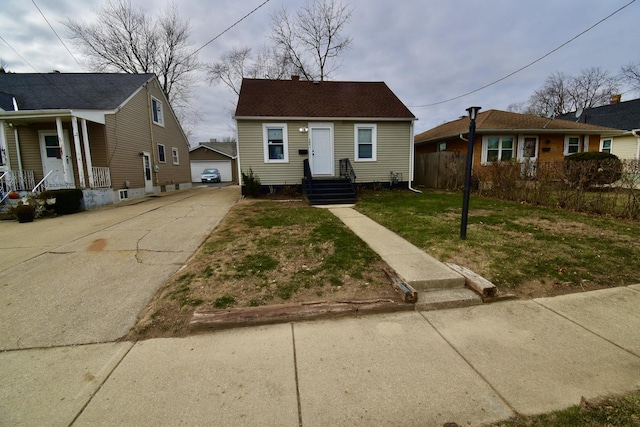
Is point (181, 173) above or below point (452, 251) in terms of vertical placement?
above

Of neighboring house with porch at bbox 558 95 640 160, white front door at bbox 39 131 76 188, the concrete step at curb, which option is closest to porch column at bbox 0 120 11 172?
white front door at bbox 39 131 76 188

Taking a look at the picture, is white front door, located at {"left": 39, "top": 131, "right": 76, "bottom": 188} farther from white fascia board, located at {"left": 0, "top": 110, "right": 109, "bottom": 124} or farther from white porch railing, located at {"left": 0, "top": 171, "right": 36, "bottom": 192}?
white fascia board, located at {"left": 0, "top": 110, "right": 109, "bottom": 124}

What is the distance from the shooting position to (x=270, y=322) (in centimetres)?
281

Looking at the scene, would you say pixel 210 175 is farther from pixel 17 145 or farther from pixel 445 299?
pixel 445 299

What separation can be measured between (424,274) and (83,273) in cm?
471

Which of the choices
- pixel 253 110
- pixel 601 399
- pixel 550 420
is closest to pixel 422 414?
pixel 550 420

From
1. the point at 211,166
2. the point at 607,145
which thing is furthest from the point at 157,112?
the point at 607,145

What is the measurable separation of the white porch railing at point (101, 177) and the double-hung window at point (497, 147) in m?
17.3

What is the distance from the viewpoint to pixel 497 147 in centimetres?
1507

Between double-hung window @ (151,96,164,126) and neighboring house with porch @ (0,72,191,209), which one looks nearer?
neighboring house with porch @ (0,72,191,209)

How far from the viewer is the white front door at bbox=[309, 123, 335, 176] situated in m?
12.2

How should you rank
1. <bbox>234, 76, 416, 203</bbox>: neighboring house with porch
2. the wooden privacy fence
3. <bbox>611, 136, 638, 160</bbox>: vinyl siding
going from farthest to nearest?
1. <bbox>611, 136, 638, 160</bbox>: vinyl siding
2. the wooden privacy fence
3. <bbox>234, 76, 416, 203</bbox>: neighboring house with porch

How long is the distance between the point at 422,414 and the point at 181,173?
20768mm

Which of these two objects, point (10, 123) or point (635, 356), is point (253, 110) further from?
point (635, 356)
